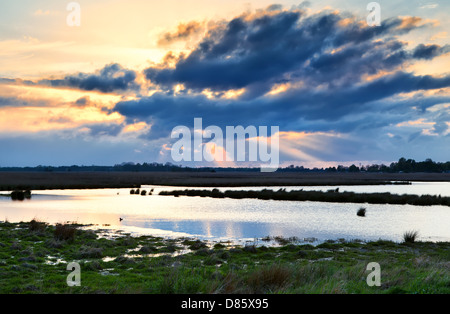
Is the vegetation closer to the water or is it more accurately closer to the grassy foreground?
the water

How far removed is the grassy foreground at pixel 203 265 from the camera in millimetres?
12352

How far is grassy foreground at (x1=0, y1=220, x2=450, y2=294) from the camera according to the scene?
40.5ft

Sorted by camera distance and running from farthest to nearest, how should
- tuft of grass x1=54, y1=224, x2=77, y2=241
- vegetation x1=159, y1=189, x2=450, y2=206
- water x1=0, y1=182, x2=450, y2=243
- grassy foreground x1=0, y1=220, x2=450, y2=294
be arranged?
vegetation x1=159, y1=189, x2=450, y2=206
water x1=0, y1=182, x2=450, y2=243
tuft of grass x1=54, y1=224, x2=77, y2=241
grassy foreground x1=0, y1=220, x2=450, y2=294

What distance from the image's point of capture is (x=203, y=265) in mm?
18750

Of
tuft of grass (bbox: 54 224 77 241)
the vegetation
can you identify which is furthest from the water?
tuft of grass (bbox: 54 224 77 241)

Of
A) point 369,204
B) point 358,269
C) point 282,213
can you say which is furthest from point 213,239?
point 369,204

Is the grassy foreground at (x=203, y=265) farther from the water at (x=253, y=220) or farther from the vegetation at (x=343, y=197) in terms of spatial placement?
the vegetation at (x=343, y=197)

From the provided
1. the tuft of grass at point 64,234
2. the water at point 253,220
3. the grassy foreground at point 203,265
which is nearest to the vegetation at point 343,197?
the water at point 253,220

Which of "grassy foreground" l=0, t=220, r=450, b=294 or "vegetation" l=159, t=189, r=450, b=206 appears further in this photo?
"vegetation" l=159, t=189, r=450, b=206

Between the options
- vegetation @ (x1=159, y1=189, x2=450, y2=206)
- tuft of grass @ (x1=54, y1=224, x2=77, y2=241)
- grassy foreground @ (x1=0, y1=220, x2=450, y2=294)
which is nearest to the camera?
grassy foreground @ (x1=0, y1=220, x2=450, y2=294)

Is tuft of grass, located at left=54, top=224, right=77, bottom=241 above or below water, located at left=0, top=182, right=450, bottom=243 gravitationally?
above

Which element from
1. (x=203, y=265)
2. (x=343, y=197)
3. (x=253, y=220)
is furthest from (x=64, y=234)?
(x=343, y=197)

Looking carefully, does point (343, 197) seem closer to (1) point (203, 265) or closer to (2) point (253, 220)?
(2) point (253, 220)

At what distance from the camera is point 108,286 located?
563 inches
